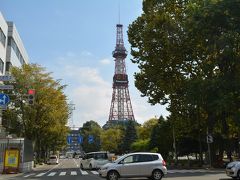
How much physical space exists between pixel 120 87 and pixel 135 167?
106339mm

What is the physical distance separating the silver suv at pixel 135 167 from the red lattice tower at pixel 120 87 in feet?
334

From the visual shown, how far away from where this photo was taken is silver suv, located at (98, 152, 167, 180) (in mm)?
20422

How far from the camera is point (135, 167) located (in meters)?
20.5

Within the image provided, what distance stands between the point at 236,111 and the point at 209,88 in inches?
136

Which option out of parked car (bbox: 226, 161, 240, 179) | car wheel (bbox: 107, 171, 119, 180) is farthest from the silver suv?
parked car (bbox: 226, 161, 240, 179)

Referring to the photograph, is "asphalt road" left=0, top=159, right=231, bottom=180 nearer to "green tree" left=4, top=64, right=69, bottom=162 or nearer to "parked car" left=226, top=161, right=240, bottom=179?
"parked car" left=226, top=161, right=240, bottom=179

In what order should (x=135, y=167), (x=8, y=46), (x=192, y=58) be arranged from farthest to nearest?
(x=8, y=46) → (x=192, y=58) → (x=135, y=167)

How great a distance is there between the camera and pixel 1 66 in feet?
157

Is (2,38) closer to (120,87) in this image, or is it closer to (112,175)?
(112,175)

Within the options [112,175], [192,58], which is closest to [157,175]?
[112,175]

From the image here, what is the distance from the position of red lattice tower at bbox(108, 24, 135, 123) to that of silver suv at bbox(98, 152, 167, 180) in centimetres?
10194

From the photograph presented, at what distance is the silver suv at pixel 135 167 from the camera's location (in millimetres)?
20422

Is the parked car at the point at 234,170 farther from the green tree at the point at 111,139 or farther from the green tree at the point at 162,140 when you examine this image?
the green tree at the point at 111,139

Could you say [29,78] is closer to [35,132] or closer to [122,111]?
[35,132]
